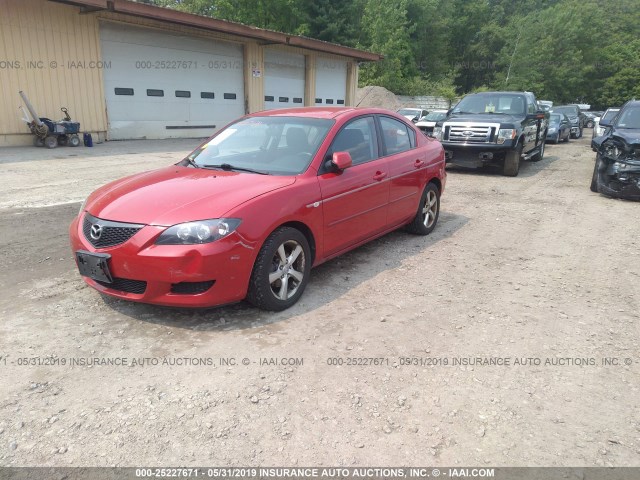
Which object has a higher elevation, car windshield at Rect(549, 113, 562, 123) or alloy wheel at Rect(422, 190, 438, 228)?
car windshield at Rect(549, 113, 562, 123)

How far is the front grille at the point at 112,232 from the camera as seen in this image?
136 inches

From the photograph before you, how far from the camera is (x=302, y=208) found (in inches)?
155

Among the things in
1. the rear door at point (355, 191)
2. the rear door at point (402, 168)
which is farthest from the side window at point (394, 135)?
the rear door at point (355, 191)

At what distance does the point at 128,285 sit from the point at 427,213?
397cm

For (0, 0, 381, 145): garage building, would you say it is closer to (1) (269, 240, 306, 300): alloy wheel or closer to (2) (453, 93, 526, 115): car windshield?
(2) (453, 93, 526, 115): car windshield

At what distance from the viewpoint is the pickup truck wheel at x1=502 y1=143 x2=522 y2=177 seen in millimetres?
10852

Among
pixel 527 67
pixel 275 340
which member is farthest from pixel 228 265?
pixel 527 67

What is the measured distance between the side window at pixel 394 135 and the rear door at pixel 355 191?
214 millimetres

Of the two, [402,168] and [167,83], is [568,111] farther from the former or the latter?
[402,168]

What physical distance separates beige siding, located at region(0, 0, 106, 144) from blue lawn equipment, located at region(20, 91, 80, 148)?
0.48m

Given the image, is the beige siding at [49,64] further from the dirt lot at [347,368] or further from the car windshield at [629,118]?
the car windshield at [629,118]

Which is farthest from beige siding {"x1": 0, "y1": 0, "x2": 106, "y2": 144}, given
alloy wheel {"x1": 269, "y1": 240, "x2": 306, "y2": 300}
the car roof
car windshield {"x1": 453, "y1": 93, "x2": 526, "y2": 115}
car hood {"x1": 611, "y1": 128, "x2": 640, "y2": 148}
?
car hood {"x1": 611, "y1": 128, "x2": 640, "y2": 148}

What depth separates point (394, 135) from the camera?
550cm

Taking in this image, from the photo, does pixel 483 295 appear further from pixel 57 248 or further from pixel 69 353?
pixel 57 248
